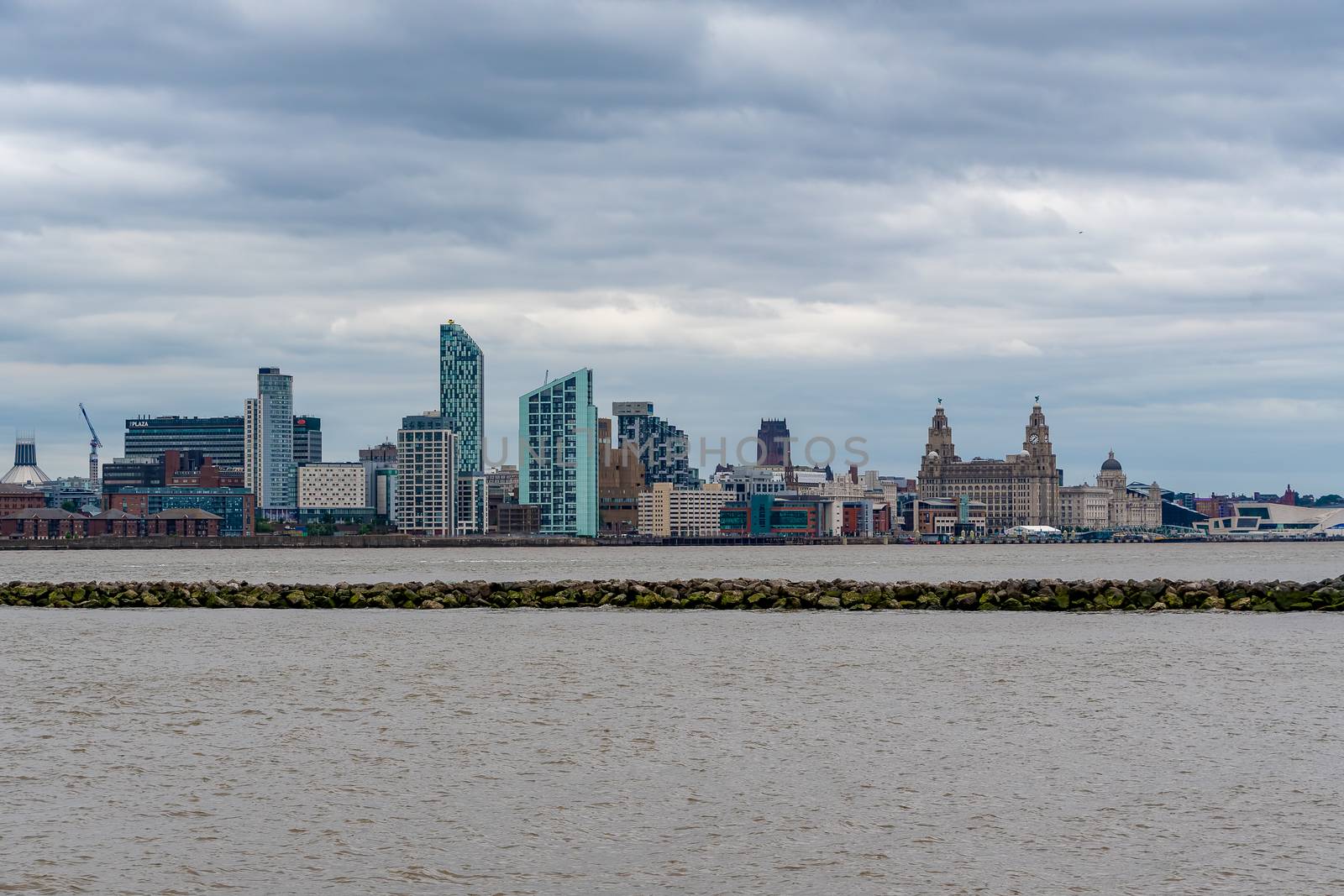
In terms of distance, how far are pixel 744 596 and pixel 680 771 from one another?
3850cm

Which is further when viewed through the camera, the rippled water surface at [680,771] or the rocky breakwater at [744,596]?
the rocky breakwater at [744,596]

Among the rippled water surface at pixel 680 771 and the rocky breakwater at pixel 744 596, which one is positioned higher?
the rocky breakwater at pixel 744 596

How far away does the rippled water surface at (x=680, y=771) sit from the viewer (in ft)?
50.9

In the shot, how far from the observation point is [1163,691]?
2927 centimetres

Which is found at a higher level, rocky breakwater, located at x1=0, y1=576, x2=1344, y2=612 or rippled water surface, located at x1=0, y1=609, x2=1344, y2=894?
rocky breakwater, located at x1=0, y1=576, x2=1344, y2=612

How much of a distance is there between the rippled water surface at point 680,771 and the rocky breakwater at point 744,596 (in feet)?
56.7

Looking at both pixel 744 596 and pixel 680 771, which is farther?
pixel 744 596

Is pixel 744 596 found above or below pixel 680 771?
above

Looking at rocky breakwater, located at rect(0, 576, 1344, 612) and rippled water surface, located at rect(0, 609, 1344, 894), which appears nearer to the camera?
rippled water surface, located at rect(0, 609, 1344, 894)

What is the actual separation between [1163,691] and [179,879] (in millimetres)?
19501

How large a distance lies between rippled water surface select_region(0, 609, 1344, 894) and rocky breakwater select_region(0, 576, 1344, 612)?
17.3 meters

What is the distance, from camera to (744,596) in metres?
59.4

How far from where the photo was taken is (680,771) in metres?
21.0

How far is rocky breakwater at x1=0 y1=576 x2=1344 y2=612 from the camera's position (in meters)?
56.3
